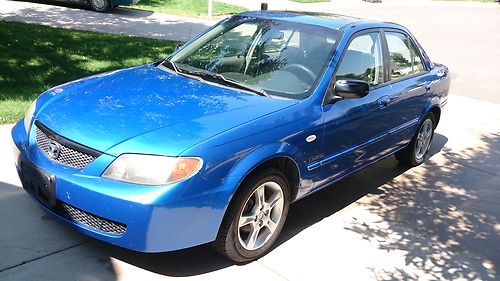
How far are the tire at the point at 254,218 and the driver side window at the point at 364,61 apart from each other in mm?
1162

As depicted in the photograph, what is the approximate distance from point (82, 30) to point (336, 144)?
7937 mm

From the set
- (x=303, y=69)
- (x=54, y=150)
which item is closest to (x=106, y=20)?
(x=303, y=69)

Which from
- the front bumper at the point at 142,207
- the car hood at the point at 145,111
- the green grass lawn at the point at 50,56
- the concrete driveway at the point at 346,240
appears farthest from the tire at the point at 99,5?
the front bumper at the point at 142,207

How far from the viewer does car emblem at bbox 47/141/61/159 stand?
3311 mm

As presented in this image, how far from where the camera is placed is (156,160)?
10.1ft

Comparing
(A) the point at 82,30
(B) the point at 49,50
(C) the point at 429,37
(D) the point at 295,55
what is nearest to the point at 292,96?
(D) the point at 295,55

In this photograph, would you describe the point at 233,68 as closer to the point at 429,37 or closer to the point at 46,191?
the point at 46,191

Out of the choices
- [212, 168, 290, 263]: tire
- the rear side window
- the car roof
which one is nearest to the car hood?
[212, 168, 290, 263]: tire

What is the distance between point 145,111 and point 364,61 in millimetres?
2172

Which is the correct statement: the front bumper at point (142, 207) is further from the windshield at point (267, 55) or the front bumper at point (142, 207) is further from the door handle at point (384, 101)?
the door handle at point (384, 101)

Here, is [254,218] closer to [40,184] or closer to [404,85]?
[40,184]

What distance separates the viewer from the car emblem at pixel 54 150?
3.31 metres

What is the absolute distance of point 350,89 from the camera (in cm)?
402

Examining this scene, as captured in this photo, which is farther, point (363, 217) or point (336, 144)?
point (363, 217)
